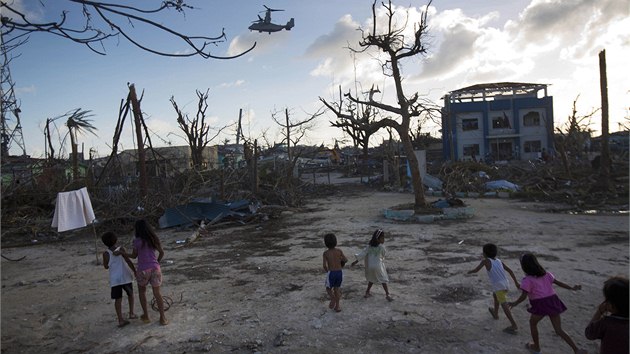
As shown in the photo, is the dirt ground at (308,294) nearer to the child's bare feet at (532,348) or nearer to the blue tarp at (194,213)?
the child's bare feet at (532,348)

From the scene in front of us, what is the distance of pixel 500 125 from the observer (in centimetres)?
4012

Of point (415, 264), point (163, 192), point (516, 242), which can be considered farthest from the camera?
point (163, 192)

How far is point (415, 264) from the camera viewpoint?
707 centimetres

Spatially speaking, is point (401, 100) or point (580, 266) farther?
point (401, 100)

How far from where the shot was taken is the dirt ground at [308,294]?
427cm

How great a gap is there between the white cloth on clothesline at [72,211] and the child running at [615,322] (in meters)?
7.70

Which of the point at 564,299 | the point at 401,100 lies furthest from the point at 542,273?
the point at 401,100

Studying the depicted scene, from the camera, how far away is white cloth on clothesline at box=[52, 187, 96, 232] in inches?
297

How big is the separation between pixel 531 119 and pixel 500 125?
2.92 metres

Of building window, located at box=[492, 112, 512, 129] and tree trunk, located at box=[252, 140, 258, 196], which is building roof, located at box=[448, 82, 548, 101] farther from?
tree trunk, located at box=[252, 140, 258, 196]

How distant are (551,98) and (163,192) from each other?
124ft

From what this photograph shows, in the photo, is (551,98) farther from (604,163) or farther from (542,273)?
(542,273)

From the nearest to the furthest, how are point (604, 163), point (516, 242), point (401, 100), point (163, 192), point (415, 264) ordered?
point (415, 264), point (516, 242), point (401, 100), point (163, 192), point (604, 163)

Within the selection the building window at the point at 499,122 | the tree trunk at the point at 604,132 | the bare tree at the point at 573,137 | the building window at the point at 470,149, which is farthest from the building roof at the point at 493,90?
the tree trunk at the point at 604,132
